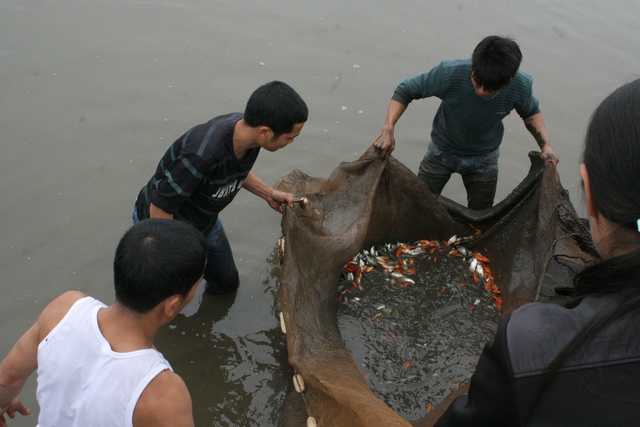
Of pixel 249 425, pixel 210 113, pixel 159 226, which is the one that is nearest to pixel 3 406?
pixel 159 226

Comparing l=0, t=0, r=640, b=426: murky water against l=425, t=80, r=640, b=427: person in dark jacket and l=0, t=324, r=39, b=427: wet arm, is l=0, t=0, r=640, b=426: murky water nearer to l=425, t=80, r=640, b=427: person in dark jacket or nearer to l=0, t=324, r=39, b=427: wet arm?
l=0, t=324, r=39, b=427: wet arm

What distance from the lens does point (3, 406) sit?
2.07 meters

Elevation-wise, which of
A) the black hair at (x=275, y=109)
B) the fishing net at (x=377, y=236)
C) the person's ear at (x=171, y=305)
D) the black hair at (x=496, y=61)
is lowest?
the fishing net at (x=377, y=236)

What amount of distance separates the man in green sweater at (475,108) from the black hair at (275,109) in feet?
3.82

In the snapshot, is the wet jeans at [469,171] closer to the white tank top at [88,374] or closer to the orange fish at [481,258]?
the orange fish at [481,258]

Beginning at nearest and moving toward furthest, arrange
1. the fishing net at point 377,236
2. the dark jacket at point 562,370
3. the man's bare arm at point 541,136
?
the dark jacket at point 562,370 < the fishing net at point 377,236 < the man's bare arm at point 541,136

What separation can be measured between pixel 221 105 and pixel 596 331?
553 cm

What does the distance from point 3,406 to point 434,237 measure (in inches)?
132

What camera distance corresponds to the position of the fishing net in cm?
310

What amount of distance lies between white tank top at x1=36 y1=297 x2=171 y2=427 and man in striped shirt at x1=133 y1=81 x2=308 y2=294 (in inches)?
45.2

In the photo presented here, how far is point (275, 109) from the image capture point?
9.39 feet

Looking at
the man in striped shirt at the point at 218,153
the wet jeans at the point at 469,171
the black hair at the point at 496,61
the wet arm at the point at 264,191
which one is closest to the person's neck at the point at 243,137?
the man in striped shirt at the point at 218,153

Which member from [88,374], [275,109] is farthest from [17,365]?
[275,109]

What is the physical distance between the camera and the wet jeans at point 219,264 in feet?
11.7
